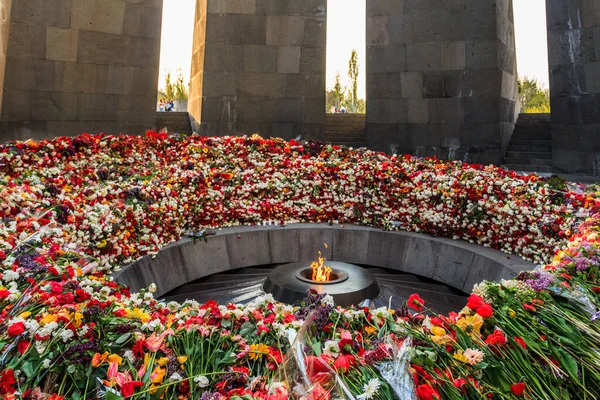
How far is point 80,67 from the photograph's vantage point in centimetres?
988

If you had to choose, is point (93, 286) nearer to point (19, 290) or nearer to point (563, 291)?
point (19, 290)

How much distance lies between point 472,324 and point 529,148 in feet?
33.8

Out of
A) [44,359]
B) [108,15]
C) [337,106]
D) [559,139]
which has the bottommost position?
[44,359]

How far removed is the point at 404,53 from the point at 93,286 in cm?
1020

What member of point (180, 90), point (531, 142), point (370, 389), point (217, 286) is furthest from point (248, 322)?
point (180, 90)

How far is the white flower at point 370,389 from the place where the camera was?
1497 mm

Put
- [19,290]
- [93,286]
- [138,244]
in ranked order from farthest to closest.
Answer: [138,244] < [93,286] < [19,290]

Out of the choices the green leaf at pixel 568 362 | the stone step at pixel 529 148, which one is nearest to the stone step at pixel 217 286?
the green leaf at pixel 568 362

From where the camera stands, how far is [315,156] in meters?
7.58

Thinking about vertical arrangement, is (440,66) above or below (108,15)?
below

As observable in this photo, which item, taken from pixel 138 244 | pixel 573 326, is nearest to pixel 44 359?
pixel 573 326

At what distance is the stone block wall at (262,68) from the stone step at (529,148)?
5154 millimetres

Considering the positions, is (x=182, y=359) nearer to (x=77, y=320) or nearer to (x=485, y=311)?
(x=77, y=320)

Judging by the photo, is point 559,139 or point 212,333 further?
point 559,139
